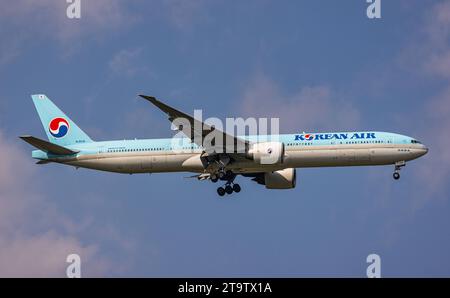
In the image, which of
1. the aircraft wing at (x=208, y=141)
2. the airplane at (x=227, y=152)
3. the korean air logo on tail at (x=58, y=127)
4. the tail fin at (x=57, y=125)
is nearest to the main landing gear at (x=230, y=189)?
the airplane at (x=227, y=152)

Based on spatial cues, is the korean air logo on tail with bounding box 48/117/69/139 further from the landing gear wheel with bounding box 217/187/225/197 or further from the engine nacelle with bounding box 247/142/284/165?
the engine nacelle with bounding box 247/142/284/165

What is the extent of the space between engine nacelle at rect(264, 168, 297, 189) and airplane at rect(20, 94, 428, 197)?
137 centimetres

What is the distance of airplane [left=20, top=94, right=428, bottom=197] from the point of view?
206ft

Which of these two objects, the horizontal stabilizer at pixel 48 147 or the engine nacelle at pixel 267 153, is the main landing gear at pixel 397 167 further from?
the horizontal stabilizer at pixel 48 147

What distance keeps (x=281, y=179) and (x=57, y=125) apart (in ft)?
60.3

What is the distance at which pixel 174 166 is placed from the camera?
65250 mm

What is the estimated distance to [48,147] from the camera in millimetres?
66000

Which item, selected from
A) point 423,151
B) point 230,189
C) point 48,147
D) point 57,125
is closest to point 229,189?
point 230,189

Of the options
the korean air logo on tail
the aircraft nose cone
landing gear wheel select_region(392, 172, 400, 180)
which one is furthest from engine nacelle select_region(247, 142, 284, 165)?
the korean air logo on tail

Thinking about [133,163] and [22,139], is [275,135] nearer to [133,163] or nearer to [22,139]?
[133,163]

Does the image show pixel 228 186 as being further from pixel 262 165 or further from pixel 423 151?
pixel 423 151

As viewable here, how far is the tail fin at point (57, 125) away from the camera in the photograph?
228 feet
